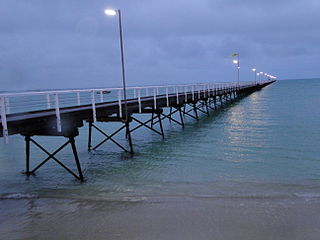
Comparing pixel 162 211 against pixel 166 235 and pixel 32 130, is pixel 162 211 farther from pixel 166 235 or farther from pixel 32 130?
pixel 32 130

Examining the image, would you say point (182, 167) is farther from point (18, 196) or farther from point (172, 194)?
point (18, 196)

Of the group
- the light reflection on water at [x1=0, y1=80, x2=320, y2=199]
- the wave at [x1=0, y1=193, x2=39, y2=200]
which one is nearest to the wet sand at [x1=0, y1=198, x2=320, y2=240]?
the wave at [x1=0, y1=193, x2=39, y2=200]

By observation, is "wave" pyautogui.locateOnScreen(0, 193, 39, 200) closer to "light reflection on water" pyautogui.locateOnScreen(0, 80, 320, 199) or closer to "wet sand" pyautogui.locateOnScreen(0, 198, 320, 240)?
"light reflection on water" pyautogui.locateOnScreen(0, 80, 320, 199)

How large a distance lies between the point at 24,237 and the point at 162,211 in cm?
265

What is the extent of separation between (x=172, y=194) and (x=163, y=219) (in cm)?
156

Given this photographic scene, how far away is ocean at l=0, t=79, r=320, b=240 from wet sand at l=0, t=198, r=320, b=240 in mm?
19

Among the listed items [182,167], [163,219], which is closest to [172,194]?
[163,219]

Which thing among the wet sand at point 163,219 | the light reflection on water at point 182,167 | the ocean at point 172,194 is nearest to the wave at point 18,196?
the ocean at point 172,194

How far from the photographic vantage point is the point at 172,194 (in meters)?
7.11

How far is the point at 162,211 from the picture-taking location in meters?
5.95

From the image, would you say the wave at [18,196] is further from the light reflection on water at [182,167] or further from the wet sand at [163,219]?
the wet sand at [163,219]

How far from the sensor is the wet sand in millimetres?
4980

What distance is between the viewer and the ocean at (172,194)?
17.0 feet

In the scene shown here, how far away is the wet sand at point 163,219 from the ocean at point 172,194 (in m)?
0.02
